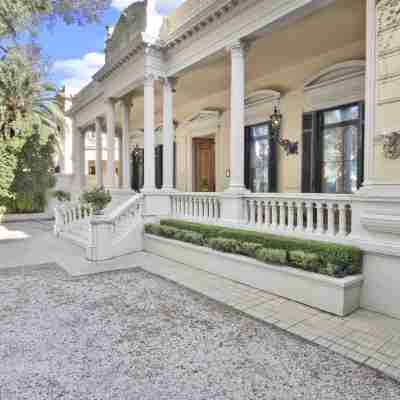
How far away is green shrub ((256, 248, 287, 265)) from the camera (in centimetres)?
425

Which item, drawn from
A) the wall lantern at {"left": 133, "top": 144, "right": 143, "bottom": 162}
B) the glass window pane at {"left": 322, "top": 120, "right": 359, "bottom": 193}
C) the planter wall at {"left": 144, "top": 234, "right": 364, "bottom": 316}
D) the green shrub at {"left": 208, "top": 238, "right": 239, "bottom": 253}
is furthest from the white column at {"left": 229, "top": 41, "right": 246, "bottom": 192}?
the wall lantern at {"left": 133, "top": 144, "right": 143, "bottom": 162}

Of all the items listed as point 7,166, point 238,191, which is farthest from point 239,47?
point 7,166

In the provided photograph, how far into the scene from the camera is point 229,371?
8.35 feet

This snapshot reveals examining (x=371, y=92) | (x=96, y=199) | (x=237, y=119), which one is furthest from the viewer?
(x=96, y=199)

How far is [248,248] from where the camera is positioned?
4805mm

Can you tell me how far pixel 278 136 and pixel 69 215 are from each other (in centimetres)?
682

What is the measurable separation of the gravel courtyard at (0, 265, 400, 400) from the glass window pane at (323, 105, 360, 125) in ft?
15.3

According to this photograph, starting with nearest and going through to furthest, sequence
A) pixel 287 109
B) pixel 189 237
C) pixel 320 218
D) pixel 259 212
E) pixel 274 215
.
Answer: pixel 320 218 < pixel 274 215 < pixel 259 212 < pixel 189 237 < pixel 287 109

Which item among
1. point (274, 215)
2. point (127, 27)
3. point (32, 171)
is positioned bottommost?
A: point (274, 215)

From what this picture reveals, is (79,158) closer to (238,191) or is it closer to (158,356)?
(238,191)

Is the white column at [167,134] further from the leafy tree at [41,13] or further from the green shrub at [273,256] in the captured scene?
the green shrub at [273,256]

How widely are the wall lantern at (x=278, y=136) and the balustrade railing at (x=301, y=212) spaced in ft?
7.58

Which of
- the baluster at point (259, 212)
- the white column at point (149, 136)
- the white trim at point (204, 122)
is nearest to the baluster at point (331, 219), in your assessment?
the baluster at point (259, 212)

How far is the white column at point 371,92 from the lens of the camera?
3754 millimetres
